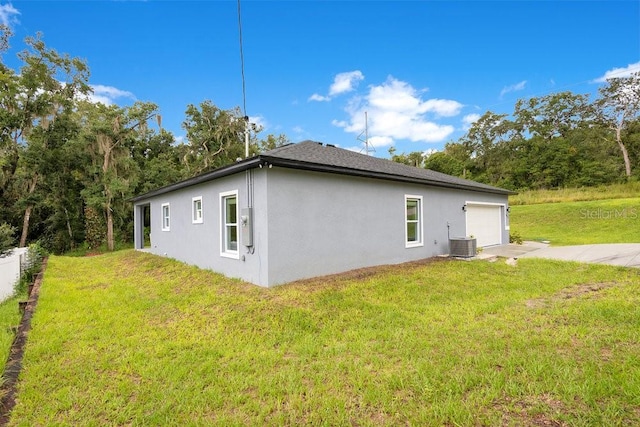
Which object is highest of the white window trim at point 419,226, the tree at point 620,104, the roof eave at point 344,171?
the tree at point 620,104

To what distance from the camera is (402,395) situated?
8.62ft

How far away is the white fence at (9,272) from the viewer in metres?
7.71

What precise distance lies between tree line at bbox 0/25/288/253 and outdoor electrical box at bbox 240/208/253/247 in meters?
16.1

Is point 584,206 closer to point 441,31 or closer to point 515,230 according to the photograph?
point 515,230

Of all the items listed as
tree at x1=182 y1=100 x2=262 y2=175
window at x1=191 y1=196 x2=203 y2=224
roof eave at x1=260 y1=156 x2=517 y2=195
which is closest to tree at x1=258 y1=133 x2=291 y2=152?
tree at x1=182 y1=100 x2=262 y2=175

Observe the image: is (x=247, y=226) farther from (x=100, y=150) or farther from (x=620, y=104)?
(x=620, y=104)

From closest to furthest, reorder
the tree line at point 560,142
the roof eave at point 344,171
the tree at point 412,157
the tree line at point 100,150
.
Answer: the roof eave at point 344,171
the tree line at point 100,150
the tree line at point 560,142
the tree at point 412,157

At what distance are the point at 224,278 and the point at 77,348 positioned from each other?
335 centimetres

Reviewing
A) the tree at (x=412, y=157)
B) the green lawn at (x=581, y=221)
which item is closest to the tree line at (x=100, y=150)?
the green lawn at (x=581, y=221)

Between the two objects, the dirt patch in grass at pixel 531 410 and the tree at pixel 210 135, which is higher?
the tree at pixel 210 135

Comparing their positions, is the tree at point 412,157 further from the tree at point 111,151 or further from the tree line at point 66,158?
the tree at point 111,151

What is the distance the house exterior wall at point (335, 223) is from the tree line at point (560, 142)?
27522 mm

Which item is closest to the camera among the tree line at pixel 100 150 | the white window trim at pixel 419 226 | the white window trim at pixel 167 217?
the white window trim at pixel 419 226

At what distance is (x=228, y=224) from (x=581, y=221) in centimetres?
1993
